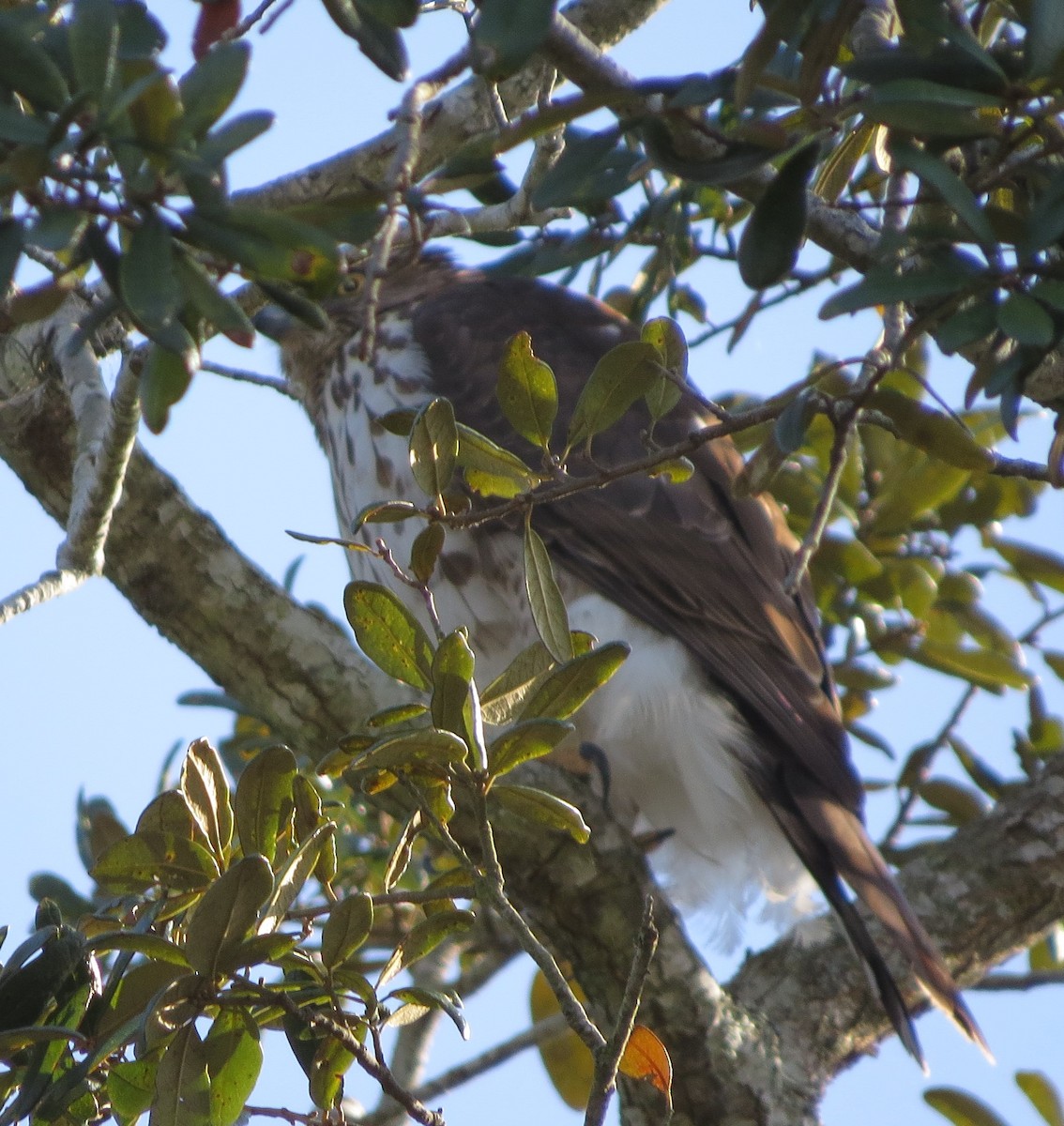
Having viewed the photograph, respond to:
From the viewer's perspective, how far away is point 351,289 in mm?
3318

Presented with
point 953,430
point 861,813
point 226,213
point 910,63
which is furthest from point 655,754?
point 226,213

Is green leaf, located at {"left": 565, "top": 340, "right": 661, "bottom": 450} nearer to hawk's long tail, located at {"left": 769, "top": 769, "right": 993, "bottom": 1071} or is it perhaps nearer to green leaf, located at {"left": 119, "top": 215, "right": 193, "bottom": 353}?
green leaf, located at {"left": 119, "top": 215, "right": 193, "bottom": 353}

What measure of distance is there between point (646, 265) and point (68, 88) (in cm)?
215

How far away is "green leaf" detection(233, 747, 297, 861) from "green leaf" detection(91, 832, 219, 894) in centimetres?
5

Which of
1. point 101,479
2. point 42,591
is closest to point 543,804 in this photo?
point 42,591

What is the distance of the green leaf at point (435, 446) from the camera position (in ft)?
4.29

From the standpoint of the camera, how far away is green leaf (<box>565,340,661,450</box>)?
4.52 ft

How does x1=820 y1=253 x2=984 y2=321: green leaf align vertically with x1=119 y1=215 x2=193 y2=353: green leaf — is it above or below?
below

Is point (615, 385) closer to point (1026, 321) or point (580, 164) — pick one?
point (580, 164)

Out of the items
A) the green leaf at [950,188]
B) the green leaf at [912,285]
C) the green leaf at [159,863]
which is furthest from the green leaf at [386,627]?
the green leaf at [950,188]

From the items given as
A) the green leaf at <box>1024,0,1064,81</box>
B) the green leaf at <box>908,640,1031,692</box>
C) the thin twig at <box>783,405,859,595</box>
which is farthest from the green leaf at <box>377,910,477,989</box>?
the green leaf at <box>908,640,1031,692</box>

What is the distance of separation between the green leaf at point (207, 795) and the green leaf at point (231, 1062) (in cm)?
15

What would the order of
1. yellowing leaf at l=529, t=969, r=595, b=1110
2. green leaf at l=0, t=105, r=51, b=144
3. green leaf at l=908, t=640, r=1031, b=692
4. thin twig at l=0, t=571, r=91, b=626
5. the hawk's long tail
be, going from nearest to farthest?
green leaf at l=0, t=105, r=51, b=144
thin twig at l=0, t=571, r=91, b=626
the hawk's long tail
yellowing leaf at l=529, t=969, r=595, b=1110
green leaf at l=908, t=640, r=1031, b=692

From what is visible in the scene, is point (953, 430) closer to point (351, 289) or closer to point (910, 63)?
point (910, 63)
